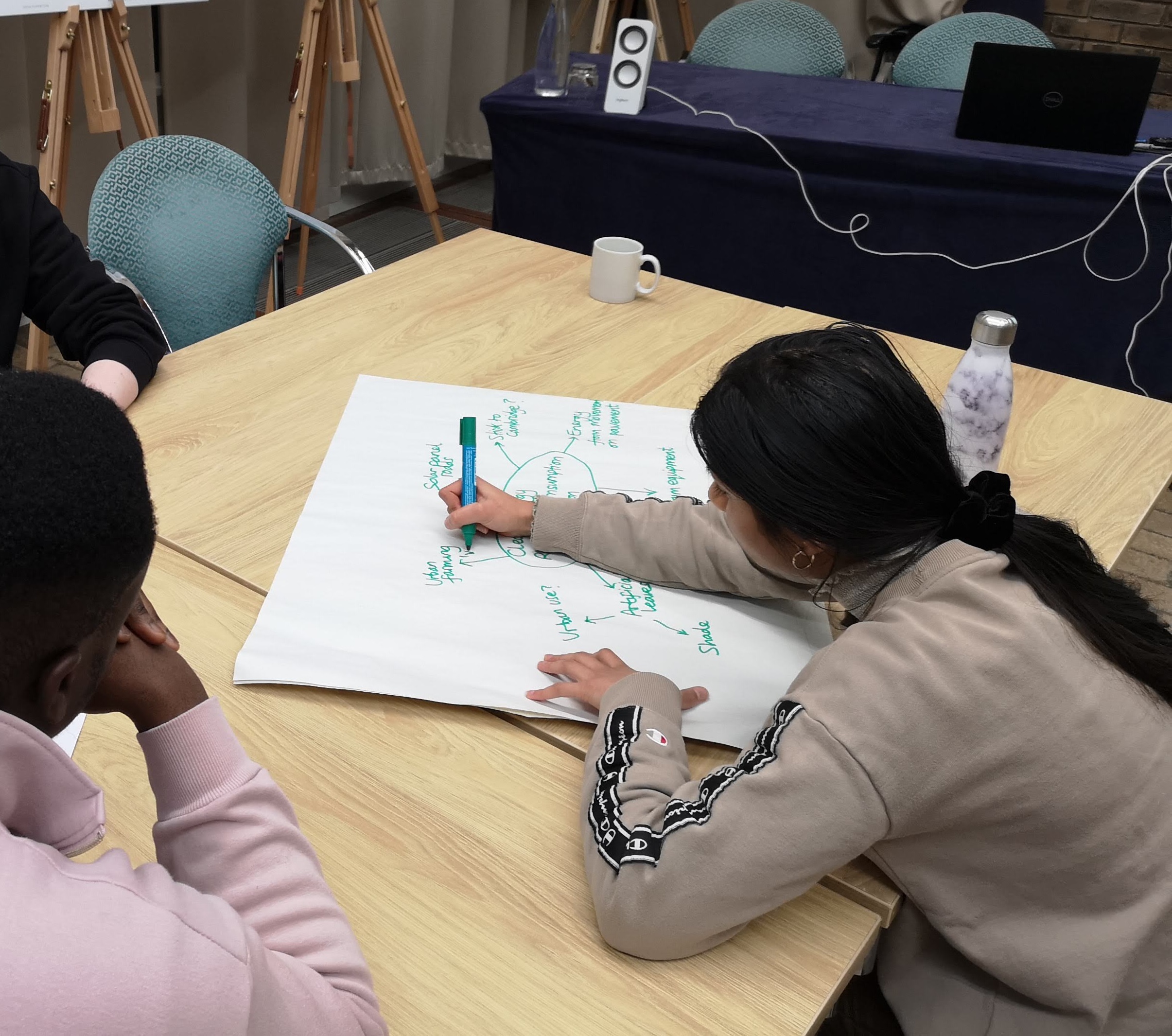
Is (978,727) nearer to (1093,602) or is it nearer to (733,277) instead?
(1093,602)

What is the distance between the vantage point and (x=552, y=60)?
2641 millimetres

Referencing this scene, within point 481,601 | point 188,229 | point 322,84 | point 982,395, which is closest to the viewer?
point 481,601

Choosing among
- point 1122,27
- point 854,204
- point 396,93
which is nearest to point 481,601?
point 854,204

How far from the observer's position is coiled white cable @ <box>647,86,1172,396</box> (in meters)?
2.17

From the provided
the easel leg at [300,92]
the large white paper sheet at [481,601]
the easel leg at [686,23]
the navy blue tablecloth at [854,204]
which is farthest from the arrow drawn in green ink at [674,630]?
the easel leg at [686,23]

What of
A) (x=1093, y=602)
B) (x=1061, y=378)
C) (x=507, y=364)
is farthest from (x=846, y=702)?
(x=1061, y=378)

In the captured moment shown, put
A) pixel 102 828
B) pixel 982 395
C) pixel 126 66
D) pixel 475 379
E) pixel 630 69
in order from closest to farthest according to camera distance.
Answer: pixel 102 828 → pixel 982 395 → pixel 475 379 → pixel 126 66 → pixel 630 69

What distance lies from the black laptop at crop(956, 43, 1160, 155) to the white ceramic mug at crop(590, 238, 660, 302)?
1.15 metres

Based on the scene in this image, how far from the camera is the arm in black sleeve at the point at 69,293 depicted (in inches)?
53.8

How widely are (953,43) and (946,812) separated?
2.98 meters

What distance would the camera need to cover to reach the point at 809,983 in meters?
0.65

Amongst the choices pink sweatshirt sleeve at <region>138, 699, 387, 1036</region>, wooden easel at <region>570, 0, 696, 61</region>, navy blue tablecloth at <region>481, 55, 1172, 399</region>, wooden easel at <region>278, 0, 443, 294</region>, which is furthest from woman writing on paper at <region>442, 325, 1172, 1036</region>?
wooden easel at <region>570, 0, 696, 61</region>

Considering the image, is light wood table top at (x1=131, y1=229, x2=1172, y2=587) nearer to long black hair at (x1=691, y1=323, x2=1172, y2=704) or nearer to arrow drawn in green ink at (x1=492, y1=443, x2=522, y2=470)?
arrow drawn in green ink at (x1=492, y1=443, x2=522, y2=470)

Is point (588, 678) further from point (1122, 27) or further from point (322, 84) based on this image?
point (1122, 27)
